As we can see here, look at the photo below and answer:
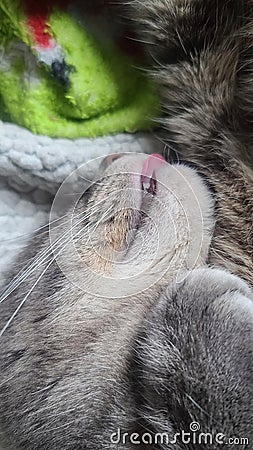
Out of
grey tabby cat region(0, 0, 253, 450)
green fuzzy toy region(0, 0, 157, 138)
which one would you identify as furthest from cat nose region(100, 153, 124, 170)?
green fuzzy toy region(0, 0, 157, 138)

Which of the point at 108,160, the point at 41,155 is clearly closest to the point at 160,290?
the point at 108,160

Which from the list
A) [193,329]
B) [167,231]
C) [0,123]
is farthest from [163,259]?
[0,123]

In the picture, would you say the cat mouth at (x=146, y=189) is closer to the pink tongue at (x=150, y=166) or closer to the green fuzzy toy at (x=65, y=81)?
the pink tongue at (x=150, y=166)

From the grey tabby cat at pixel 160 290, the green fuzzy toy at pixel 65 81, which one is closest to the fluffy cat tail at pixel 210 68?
the grey tabby cat at pixel 160 290

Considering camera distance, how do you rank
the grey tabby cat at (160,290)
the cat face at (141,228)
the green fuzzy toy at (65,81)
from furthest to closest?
the green fuzzy toy at (65,81)
the cat face at (141,228)
the grey tabby cat at (160,290)

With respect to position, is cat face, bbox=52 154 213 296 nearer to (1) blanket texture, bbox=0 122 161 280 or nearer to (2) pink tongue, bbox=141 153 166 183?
(2) pink tongue, bbox=141 153 166 183

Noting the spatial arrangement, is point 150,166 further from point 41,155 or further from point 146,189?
point 41,155

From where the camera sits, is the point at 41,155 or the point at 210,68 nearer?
the point at 210,68
